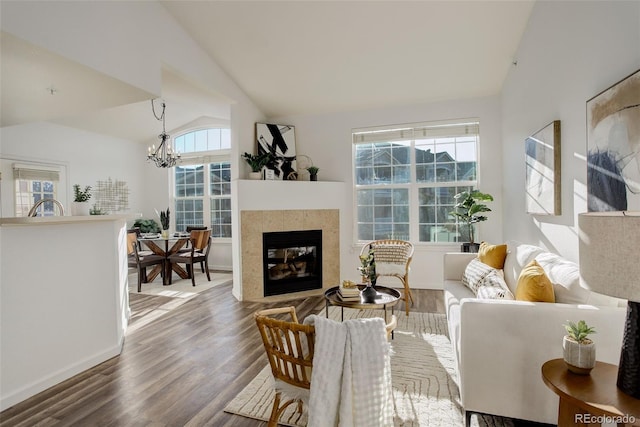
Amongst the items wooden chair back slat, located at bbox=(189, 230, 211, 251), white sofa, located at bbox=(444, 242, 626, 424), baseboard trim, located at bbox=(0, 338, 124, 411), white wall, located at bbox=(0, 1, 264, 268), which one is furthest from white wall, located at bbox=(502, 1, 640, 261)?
wooden chair back slat, located at bbox=(189, 230, 211, 251)

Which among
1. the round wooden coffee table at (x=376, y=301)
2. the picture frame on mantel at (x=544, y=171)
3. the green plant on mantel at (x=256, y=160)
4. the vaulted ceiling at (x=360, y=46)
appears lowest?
the round wooden coffee table at (x=376, y=301)

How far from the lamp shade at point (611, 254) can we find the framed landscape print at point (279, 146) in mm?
4308

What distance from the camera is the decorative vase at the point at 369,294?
9.63 feet

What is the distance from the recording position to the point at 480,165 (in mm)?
4707

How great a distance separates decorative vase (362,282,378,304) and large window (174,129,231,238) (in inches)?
175

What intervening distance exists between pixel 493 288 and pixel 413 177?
9.53 feet

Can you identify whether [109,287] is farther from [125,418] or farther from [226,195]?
[226,195]

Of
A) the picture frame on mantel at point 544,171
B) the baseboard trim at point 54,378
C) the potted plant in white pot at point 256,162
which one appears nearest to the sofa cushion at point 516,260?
the picture frame on mantel at point 544,171

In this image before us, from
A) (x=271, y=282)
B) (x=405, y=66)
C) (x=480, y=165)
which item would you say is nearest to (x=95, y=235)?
(x=271, y=282)

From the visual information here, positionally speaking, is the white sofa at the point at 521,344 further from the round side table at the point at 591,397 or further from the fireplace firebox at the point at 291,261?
the fireplace firebox at the point at 291,261

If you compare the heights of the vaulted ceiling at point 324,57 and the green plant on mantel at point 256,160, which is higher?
the vaulted ceiling at point 324,57

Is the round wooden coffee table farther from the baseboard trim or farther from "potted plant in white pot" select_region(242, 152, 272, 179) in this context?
"potted plant in white pot" select_region(242, 152, 272, 179)

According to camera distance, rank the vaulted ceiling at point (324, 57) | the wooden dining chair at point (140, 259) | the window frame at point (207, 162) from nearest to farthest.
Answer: the vaulted ceiling at point (324, 57) < the wooden dining chair at point (140, 259) < the window frame at point (207, 162)

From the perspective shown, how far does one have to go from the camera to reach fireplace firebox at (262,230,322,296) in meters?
4.71
